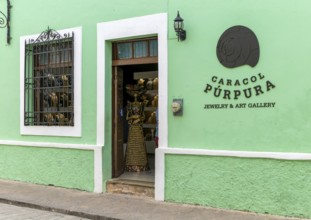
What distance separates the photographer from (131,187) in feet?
24.5

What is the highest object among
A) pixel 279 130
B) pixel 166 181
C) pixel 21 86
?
pixel 21 86

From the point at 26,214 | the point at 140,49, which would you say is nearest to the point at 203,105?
the point at 140,49

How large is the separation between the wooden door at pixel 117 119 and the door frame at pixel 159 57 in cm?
22

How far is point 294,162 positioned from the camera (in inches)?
226

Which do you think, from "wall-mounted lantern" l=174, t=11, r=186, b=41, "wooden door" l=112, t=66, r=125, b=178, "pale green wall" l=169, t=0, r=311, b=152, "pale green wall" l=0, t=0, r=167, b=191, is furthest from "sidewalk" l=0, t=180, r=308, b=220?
"wall-mounted lantern" l=174, t=11, r=186, b=41

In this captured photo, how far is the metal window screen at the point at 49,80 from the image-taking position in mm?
8336

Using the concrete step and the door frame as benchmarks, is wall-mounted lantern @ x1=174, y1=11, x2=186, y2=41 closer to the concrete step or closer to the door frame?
the door frame

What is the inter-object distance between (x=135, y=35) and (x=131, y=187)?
2764 mm

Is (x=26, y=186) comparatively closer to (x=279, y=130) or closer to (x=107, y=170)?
(x=107, y=170)

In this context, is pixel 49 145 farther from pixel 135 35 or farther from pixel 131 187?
pixel 135 35

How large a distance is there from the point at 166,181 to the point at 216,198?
95cm

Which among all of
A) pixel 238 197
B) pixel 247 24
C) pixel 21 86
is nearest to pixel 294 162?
pixel 238 197

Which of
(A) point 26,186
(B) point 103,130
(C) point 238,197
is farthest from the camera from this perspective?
(A) point 26,186

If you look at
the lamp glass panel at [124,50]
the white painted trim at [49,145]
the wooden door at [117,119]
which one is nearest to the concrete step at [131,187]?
the wooden door at [117,119]
